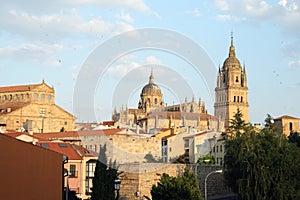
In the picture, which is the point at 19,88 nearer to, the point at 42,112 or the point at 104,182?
the point at 42,112

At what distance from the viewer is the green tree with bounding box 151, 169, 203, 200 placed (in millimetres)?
40312

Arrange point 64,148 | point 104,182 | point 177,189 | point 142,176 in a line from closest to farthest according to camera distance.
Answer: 1. point 177,189
2. point 104,182
3. point 142,176
4. point 64,148

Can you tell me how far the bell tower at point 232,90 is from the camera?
16862 cm

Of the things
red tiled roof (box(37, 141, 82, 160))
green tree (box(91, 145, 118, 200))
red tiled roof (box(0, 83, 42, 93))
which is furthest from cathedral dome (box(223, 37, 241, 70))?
green tree (box(91, 145, 118, 200))

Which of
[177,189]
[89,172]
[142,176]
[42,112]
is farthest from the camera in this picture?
[42,112]

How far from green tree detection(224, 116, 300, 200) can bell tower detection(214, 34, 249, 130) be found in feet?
390

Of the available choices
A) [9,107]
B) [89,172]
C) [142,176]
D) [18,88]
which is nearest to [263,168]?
[142,176]

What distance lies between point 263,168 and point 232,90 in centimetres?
12635

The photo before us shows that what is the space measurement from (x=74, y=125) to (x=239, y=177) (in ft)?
231

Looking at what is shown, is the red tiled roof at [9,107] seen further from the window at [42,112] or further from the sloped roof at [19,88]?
the sloped roof at [19,88]

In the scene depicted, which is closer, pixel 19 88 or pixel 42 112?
pixel 42 112

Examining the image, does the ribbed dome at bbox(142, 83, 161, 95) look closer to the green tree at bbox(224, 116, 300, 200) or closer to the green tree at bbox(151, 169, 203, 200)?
the green tree at bbox(224, 116, 300, 200)

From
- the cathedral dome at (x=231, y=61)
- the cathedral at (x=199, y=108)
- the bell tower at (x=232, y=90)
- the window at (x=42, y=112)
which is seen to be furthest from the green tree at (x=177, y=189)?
the cathedral dome at (x=231, y=61)

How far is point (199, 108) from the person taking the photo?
126438 millimetres
